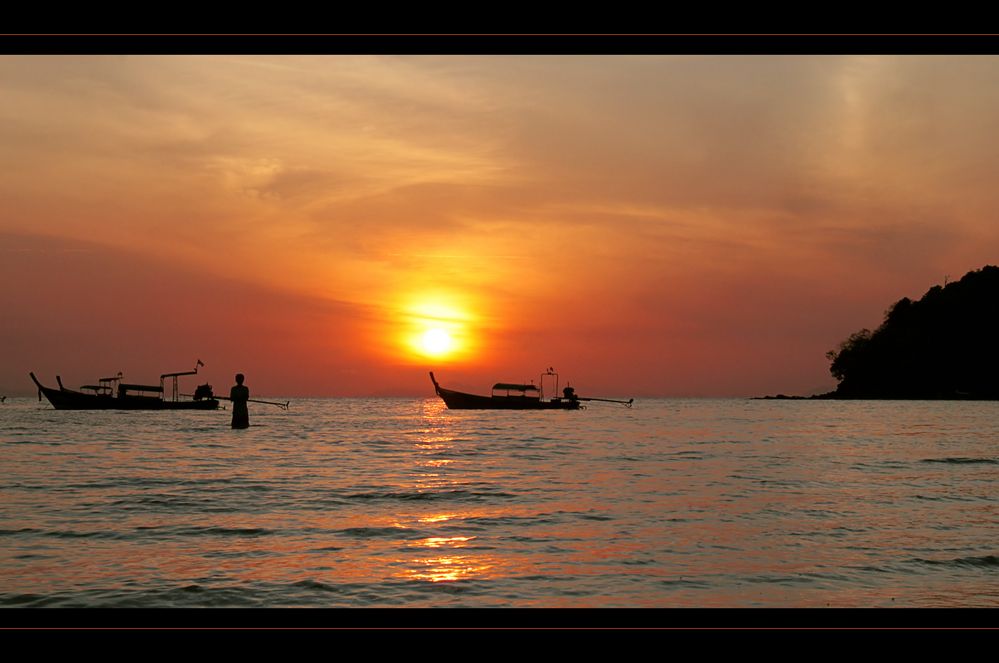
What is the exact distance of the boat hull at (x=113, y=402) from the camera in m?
84.4

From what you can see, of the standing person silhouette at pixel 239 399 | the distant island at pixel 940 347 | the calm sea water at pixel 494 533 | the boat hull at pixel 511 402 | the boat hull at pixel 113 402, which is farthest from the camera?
the distant island at pixel 940 347

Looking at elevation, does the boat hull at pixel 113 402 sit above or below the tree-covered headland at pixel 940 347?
below

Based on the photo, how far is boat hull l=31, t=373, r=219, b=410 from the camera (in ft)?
277

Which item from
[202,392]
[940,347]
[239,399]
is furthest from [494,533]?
[940,347]

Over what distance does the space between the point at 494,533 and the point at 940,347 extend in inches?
6326

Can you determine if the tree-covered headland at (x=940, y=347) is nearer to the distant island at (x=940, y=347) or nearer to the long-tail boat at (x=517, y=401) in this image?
the distant island at (x=940, y=347)

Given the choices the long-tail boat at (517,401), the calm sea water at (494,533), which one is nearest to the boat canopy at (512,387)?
the long-tail boat at (517,401)

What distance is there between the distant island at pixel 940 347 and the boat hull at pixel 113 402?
129 metres

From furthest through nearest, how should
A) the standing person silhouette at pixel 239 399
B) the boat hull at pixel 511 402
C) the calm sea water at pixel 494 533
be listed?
the boat hull at pixel 511 402 < the standing person silhouette at pixel 239 399 < the calm sea water at pixel 494 533
